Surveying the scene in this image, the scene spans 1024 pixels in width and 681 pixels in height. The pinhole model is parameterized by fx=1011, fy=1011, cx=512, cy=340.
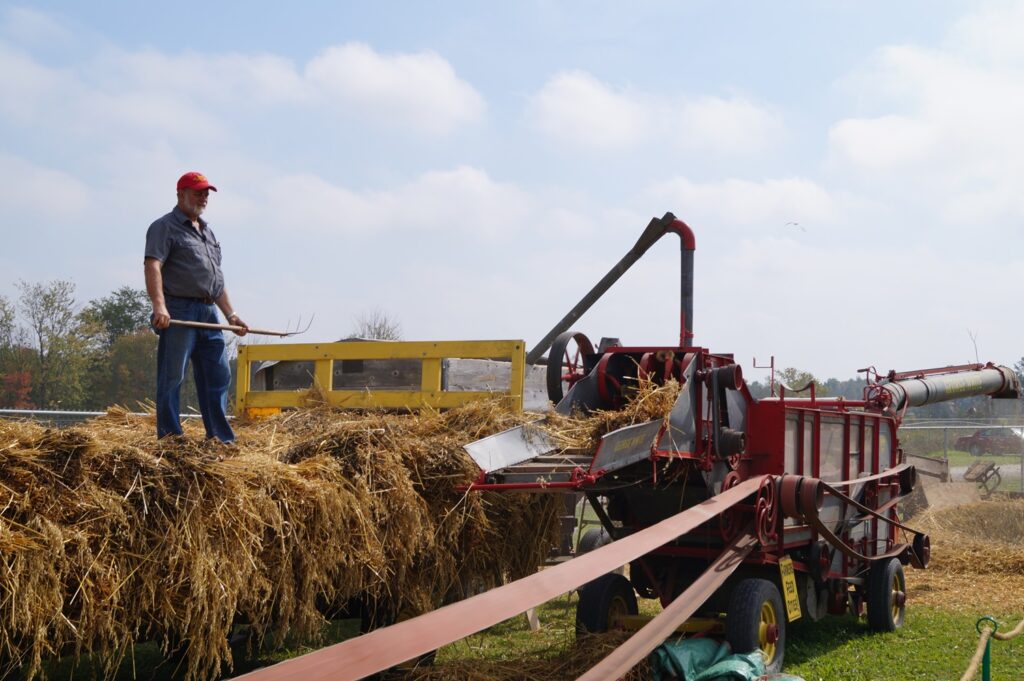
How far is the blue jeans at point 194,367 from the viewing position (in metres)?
5.41

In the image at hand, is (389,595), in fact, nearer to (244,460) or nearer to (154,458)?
(244,460)

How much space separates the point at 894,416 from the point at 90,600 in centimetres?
798

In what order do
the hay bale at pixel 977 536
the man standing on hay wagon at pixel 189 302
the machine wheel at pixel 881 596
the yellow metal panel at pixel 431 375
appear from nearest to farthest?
the man standing on hay wagon at pixel 189 302 < the yellow metal panel at pixel 431 375 < the machine wheel at pixel 881 596 < the hay bale at pixel 977 536

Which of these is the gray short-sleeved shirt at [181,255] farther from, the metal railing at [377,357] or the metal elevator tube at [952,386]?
the metal elevator tube at [952,386]

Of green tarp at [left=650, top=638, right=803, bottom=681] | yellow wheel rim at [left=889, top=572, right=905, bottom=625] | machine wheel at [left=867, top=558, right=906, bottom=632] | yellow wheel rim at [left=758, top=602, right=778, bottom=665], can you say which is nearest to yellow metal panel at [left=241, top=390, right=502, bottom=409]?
green tarp at [left=650, top=638, right=803, bottom=681]

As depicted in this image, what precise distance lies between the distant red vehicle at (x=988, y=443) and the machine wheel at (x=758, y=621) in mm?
25288

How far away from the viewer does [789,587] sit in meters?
6.82

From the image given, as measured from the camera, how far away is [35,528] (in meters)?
3.53

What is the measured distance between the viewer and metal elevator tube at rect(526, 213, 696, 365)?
8242mm

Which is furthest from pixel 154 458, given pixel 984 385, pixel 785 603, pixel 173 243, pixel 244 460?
pixel 984 385

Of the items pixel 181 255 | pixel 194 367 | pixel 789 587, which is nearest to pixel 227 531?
pixel 194 367

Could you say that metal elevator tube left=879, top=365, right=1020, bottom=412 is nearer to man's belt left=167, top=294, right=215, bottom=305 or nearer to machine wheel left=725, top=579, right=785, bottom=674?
machine wheel left=725, top=579, right=785, bottom=674

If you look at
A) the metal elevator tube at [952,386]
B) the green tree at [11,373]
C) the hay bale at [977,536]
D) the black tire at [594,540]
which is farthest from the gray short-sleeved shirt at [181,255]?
the green tree at [11,373]

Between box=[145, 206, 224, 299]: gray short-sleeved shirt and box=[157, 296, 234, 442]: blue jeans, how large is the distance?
81 mm
